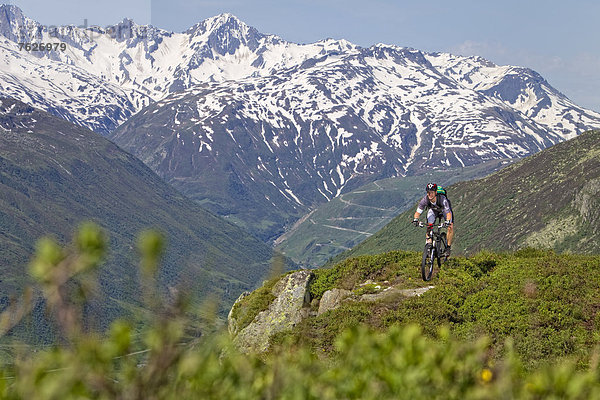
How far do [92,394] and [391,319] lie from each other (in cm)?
2508

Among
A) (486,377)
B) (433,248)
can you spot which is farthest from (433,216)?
(486,377)

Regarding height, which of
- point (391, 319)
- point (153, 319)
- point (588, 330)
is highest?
point (153, 319)

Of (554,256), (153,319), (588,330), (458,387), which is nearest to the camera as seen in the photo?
(153,319)

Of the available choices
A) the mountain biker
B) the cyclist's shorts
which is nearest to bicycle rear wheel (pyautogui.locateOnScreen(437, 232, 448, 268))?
the mountain biker

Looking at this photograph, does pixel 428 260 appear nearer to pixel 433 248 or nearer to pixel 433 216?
pixel 433 248

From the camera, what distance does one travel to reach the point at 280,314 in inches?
1302

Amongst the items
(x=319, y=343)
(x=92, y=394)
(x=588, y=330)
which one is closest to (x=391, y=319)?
(x=319, y=343)

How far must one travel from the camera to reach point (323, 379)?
18.0ft

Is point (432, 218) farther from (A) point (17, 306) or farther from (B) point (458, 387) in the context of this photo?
(A) point (17, 306)

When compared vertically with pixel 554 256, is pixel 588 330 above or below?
below

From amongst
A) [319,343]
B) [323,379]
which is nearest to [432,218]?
[319,343]

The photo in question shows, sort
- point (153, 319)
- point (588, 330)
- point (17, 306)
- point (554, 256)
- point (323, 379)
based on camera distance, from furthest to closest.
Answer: point (554, 256) < point (588, 330) < point (323, 379) < point (153, 319) < point (17, 306)

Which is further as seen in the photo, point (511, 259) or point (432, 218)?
point (511, 259)

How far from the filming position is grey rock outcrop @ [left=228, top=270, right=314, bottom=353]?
1219 inches
